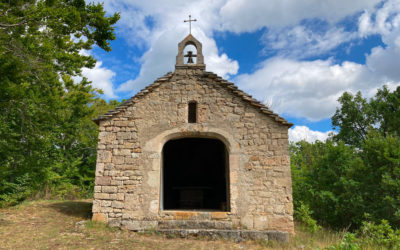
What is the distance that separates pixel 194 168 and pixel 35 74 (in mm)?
7324

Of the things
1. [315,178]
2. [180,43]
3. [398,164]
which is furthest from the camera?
[315,178]

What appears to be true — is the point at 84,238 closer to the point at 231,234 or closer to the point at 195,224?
the point at 195,224

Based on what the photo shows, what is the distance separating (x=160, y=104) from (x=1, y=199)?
20.4 ft

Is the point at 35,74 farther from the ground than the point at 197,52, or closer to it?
closer to it

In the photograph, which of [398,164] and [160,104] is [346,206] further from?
[160,104]

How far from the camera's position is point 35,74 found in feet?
27.6

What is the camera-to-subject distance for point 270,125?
7441 mm

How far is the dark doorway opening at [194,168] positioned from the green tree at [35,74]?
5091mm

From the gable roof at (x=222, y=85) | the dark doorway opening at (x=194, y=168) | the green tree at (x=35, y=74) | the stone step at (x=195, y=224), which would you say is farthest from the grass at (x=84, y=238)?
the dark doorway opening at (x=194, y=168)

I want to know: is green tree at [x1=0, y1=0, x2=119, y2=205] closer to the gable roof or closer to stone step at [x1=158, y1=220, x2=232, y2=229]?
the gable roof

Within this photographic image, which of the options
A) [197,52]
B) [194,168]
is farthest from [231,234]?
[194,168]

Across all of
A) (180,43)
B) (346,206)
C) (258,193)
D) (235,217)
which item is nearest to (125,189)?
(235,217)

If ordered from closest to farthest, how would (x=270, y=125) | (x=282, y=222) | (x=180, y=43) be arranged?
(x=282, y=222) → (x=270, y=125) → (x=180, y=43)

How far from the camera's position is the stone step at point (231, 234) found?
21.2 feet
